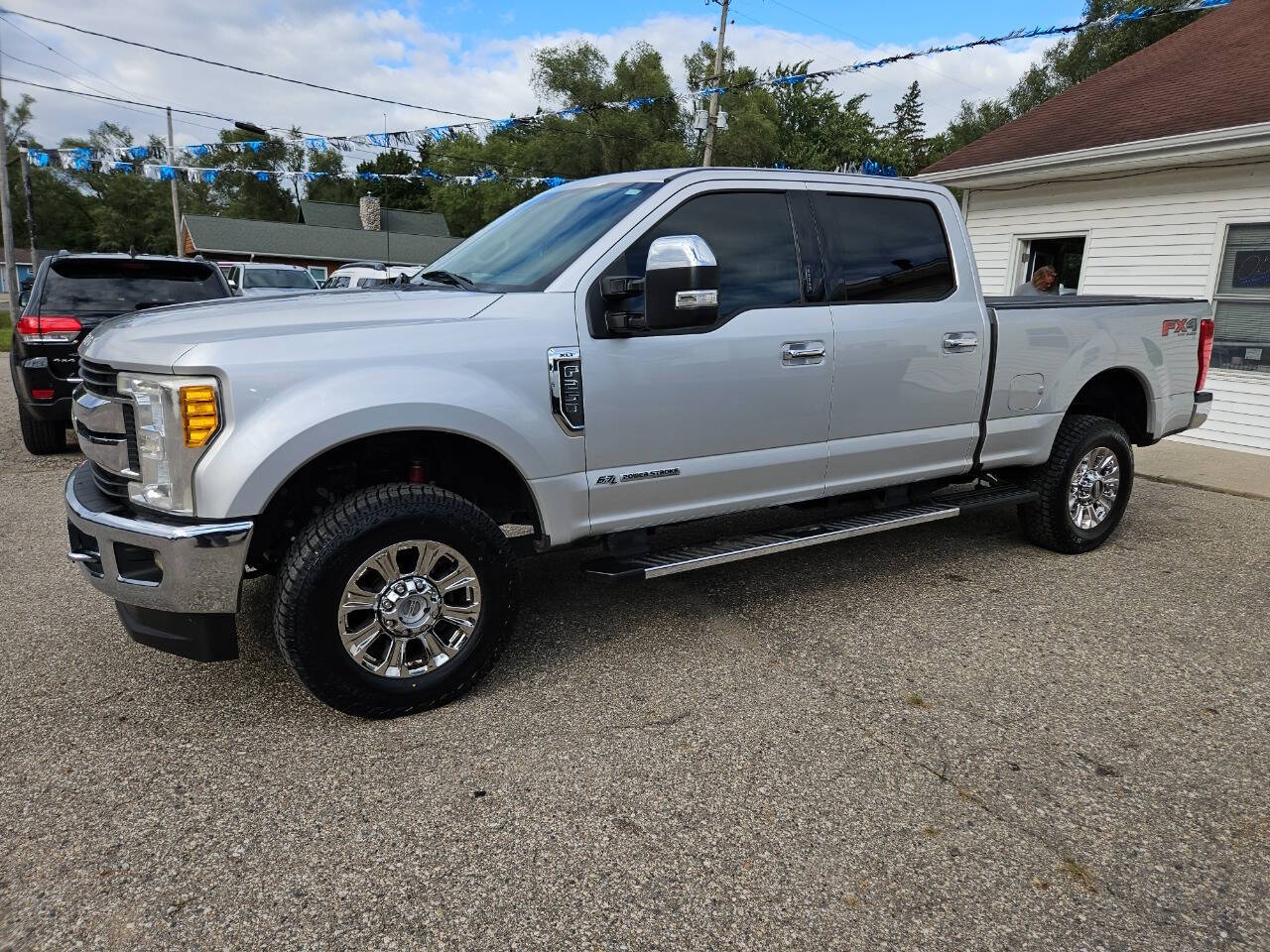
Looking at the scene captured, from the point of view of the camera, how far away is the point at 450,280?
3762 millimetres

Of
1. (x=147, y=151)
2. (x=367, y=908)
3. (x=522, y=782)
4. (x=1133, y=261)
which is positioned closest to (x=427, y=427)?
(x=522, y=782)

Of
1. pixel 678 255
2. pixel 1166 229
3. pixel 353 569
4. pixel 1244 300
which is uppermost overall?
pixel 1166 229

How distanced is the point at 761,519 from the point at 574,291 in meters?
2.83

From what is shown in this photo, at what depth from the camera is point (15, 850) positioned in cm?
235

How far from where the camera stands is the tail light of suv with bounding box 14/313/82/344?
6711mm

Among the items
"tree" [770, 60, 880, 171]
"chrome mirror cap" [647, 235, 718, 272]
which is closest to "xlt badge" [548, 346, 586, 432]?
"chrome mirror cap" [647, 235, 718, 272]

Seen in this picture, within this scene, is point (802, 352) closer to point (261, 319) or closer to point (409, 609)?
point (409, 609)

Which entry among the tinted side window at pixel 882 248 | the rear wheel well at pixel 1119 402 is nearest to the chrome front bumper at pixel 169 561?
the tinted side window at pixel 882 248

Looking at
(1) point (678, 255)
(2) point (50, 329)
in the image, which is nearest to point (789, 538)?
(1) point (678, 255)

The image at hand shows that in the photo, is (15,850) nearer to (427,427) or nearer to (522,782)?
(522,782)

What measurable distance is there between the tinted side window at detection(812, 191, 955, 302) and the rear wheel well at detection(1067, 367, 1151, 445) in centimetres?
154

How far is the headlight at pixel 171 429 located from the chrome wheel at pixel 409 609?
0.63 meters

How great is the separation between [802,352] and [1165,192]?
7807 millimetres

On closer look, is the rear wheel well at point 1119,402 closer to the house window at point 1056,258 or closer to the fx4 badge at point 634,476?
the fx4 badge at point 634,476
